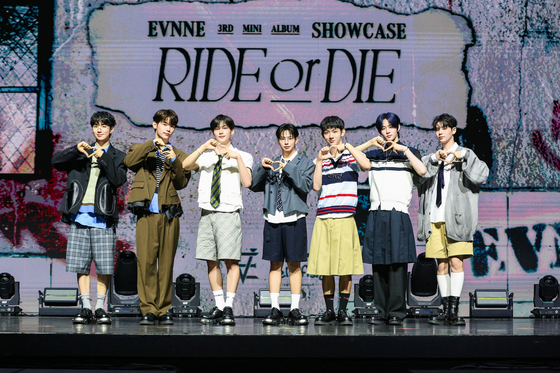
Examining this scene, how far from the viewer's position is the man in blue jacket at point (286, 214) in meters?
4.03

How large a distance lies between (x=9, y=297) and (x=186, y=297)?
1.66 meters

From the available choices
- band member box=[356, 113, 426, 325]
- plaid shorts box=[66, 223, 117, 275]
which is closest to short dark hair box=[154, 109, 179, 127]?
plaid shorts box=[66, 223, 117, 275]

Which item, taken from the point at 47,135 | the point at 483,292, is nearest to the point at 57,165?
the point at 47,135

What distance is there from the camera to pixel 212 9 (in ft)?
18.8

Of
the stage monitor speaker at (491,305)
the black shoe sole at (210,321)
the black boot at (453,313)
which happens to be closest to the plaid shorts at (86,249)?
the black shoe sole at (210,321)

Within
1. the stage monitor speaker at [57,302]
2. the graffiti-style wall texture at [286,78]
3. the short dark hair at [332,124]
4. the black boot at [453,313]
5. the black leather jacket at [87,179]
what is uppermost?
the graffiti-style wall texture at [286,78]

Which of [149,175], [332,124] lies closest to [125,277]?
[149,175]

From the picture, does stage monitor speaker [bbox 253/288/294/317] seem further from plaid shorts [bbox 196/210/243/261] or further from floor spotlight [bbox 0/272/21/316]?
floor spotlight [bbox 0/272/21/316]

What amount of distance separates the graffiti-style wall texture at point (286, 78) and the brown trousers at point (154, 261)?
164 centimetres

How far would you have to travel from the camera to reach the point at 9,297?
17.1 ft

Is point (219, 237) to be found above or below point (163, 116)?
below

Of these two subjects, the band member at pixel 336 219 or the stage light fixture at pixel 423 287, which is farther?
the stage light fixture at pixel 423 287

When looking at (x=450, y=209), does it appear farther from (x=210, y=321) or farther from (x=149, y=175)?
(x=149, y=175)

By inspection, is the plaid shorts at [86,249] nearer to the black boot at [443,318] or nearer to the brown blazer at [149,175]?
the brown blazer at [149,175]
